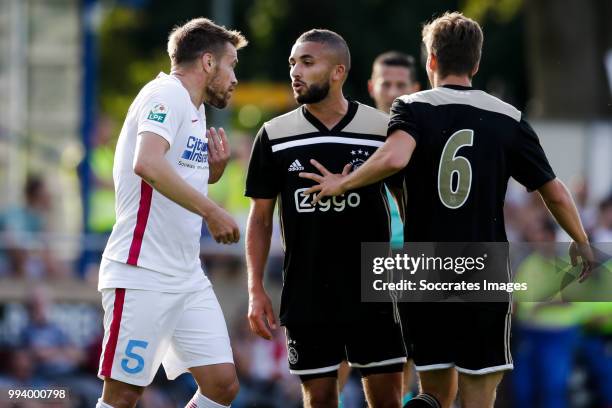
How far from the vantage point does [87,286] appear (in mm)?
13750

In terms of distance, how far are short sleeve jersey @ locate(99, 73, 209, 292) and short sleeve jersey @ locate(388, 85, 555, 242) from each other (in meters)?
1.12

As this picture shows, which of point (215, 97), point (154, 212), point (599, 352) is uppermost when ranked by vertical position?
point (215, 97)

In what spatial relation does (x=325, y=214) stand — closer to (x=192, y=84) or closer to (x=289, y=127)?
(x=289, y=127)

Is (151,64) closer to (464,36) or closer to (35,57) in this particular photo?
(35,57)

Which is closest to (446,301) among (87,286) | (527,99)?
(87,286)

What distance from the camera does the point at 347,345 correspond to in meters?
7.52

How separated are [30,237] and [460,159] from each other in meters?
8.17

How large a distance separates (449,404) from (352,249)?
101 centimetres

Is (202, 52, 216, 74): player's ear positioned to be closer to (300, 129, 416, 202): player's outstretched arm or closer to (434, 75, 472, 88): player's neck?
(300, 129, 416, 202): player's outstretched arm

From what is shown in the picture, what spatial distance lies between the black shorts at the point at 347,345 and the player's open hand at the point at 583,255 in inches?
42.0

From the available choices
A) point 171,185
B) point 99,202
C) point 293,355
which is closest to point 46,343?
point 99,202

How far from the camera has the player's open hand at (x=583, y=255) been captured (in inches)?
286

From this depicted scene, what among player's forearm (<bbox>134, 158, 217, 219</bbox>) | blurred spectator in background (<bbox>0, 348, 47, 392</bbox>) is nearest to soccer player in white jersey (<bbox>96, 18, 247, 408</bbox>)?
player's forearm (<bbox>134, 158, 217, 219</bbox>)

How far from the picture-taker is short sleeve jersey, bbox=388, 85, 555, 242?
23.0 ft
